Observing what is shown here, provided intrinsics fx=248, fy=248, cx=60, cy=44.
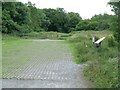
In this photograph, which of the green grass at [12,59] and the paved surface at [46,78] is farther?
the green grass at [12,59]

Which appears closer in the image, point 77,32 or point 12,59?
point 12,59

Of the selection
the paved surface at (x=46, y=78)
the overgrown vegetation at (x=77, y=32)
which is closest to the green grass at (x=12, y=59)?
the overgrown vegetation at (x=77, y=32)

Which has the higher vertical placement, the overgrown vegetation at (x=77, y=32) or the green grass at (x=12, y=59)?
the overgrown vegetation at (x=77, y=32)

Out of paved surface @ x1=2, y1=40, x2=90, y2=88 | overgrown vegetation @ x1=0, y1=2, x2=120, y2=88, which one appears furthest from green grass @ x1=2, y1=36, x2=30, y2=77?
paved surface @ x1=2, y1=40, x2=90, y2=88

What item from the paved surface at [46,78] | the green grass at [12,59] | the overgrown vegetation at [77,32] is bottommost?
the green grass at [12,59]

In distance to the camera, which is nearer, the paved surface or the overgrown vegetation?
the paved surface

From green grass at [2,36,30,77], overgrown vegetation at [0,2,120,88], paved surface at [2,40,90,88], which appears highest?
overgrown vegetation at [0,2,120,88]

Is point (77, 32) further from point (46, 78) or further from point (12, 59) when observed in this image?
point (46, 78)

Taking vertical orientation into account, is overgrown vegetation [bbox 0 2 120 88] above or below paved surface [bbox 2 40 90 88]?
above

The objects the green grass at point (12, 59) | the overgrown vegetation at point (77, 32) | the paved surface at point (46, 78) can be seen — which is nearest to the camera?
the paved surface at point (46, 78)

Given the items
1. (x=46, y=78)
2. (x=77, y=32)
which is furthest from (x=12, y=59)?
(x=77, y=32)

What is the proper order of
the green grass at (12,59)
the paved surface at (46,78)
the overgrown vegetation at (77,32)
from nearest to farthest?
the paved surface at (46,78) → the overgrown vegetation at (77,32) → the green grass at (12,59)

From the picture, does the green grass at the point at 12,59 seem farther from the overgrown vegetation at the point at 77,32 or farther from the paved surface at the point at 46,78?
the paved surface at the point at 46,78

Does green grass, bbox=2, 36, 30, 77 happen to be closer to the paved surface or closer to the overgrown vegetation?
the overgrown vegetation
